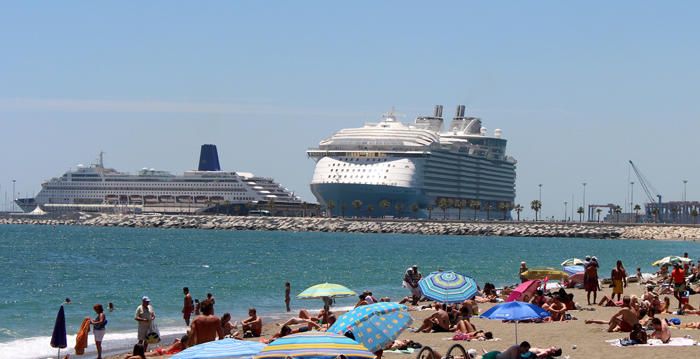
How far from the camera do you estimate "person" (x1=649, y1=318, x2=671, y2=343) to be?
1742 centimetres

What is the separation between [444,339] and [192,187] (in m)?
135

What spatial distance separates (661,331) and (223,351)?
7.69 metres

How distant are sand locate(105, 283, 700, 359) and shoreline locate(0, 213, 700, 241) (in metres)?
96.3

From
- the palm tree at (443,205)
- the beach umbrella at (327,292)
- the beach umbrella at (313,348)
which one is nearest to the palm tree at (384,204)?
the palm tree at (443,205)

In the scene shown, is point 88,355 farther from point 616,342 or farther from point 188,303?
point 616,342

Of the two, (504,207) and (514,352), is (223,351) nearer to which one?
(514,352)

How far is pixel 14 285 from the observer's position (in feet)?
127

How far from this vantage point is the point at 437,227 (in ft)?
395

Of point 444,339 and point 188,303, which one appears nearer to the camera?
point 444,339

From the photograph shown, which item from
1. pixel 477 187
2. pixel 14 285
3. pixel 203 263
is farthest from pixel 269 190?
pixel 14 285

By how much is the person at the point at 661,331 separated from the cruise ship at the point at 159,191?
132m

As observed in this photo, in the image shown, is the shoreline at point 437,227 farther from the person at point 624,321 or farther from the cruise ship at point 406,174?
the person at point 624,321

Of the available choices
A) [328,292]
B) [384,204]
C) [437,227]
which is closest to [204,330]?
[328,292]

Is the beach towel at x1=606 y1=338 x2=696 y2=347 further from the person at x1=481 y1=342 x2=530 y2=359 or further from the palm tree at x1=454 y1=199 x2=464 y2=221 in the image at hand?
the palm tree at x1=454 y1=199 x2=464 y2=221
